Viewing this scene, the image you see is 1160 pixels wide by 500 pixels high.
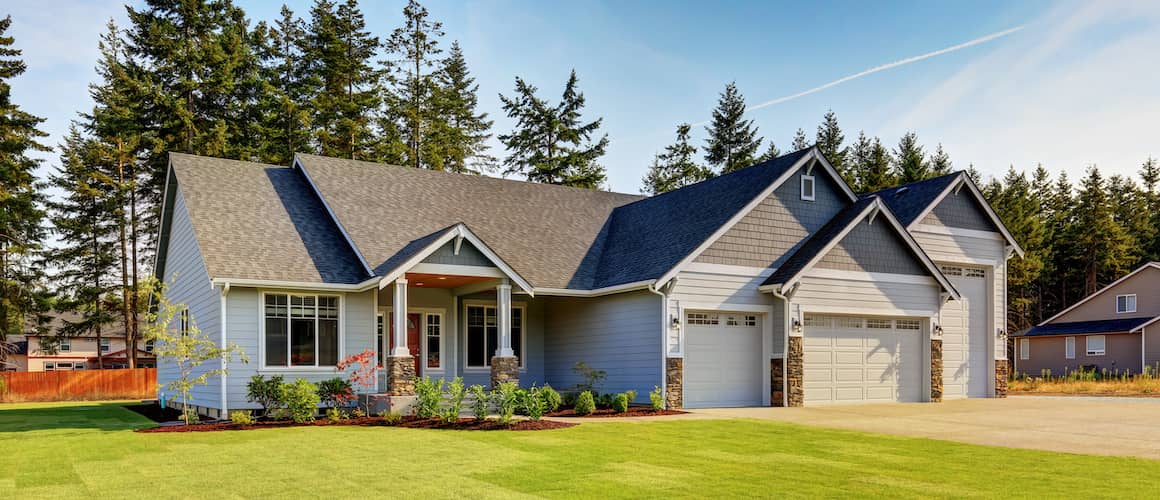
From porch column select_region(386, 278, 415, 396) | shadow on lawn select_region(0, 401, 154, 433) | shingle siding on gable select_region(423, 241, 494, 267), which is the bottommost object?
shadow on lawn select_region(0, 401, 154, 433)

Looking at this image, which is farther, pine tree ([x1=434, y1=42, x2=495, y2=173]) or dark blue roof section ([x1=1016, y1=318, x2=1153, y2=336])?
pine tree ([x1=434, y1=42, x2=495, y2=173])

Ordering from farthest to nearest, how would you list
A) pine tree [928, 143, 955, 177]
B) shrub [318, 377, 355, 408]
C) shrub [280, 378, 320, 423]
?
pine tree [928, 143, 955, 177] → shrub [318, 377, 355, 408] → shrub [280, 378, 320, 423]

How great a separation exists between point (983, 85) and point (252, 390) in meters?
17.1

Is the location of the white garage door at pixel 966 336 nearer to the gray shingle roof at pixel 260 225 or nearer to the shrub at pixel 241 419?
the gray shingle roof at pixel 260 225

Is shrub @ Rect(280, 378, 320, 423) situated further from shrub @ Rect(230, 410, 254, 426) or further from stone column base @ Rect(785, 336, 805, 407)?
stone column base @ Rect(785, 336, 805, 407)

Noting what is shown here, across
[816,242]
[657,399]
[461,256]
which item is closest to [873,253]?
[816,242]

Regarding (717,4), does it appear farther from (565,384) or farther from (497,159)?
(497,159)

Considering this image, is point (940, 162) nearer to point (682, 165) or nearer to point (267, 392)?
point (682, 165)

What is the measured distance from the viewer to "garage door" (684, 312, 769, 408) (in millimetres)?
20156

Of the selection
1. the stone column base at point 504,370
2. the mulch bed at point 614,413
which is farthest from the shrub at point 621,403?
the stone column base at point 504,370

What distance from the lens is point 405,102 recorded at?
4069cm

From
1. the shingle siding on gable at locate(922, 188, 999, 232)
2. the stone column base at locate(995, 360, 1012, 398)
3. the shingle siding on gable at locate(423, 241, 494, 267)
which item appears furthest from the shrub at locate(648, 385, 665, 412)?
the stone column base at locate(995, 360, 1012, 398)

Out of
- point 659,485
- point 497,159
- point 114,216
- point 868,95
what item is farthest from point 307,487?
point 497,159

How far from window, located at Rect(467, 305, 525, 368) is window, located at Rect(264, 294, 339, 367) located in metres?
4.25
